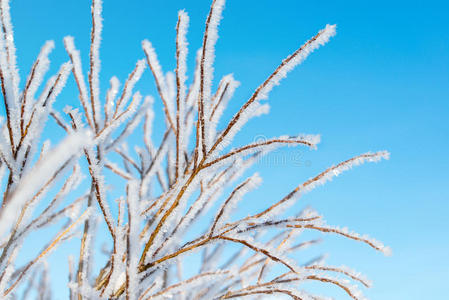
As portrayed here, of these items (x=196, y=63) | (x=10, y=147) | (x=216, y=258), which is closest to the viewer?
(x=10, y=147)

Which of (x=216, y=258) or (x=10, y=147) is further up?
(x=10, y=147)

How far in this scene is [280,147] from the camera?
115 centimetres

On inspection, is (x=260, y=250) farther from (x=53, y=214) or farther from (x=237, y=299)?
(x=53, y=214)

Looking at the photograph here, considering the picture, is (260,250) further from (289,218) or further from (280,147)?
(280,147)


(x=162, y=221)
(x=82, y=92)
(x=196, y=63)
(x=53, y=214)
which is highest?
(x=196, y=63)

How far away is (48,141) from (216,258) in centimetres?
95

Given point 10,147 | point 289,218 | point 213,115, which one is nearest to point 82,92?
point 10,147

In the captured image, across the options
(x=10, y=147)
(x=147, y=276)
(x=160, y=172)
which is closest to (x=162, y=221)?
(x=147, y=276)

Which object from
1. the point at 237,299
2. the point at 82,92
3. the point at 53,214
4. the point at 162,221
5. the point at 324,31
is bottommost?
the point at 237,299

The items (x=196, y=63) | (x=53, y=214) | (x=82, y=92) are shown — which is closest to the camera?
(x=53, y=214)

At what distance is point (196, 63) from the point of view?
2230 mm

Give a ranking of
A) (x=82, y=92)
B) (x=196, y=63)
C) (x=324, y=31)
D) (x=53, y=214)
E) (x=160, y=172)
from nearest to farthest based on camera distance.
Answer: (x=324, y=31) → (x=53, y=214) → (x=82, y=92) → (x=160, y=172) → (x=196, y=63)

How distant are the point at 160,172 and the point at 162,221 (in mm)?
895

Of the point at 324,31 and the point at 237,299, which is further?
the point at 237,299
